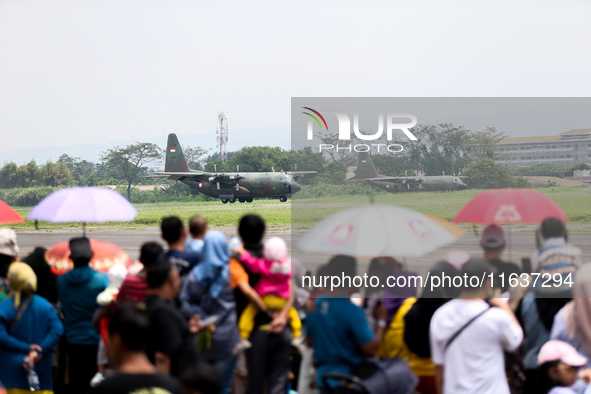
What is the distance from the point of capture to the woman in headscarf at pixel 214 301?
12.6ft

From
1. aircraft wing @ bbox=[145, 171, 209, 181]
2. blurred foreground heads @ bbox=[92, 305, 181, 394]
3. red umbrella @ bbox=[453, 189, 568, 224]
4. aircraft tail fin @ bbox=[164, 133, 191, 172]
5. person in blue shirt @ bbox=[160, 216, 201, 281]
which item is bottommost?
blurred foreground heads @ bbox=[92, 305, 181, 394]

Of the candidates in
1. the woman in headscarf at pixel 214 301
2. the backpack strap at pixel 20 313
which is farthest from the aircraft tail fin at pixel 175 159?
the woman in headscarf at pixel 214 301

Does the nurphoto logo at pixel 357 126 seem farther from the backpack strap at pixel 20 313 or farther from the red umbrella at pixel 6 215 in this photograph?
the red umbrella at pixel 6 215

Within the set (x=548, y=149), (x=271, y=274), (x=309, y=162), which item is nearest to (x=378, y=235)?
(x=271, y=274)

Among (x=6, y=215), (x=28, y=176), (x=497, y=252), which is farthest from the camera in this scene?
(x=28, y=176)

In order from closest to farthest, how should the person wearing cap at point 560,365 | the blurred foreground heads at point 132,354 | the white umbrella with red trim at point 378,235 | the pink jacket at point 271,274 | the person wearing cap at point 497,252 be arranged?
the blurred foreground heads at point 132,354 → the person wearing cap at point 560,365 → the white umbrella with red trim at point 378,235 → the pink jacket at point 271,274 → the person wearing cap at point 497,252

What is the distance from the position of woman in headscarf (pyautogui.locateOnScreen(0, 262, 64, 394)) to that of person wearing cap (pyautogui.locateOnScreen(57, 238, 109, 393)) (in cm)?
26

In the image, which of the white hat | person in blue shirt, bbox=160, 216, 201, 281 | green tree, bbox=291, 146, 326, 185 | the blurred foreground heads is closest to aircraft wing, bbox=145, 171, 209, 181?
green tree, bbox=291, 146, 326, 185

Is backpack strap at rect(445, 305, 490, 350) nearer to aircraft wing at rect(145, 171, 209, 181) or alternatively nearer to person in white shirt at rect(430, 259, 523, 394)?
person in white shirt at rect(430, 259, 523, 394)

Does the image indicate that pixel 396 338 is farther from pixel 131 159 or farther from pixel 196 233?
pixel 131 159

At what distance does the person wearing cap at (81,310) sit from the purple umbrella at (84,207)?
2.08ft

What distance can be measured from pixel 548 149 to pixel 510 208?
18.7ft

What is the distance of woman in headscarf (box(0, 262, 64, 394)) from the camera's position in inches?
160

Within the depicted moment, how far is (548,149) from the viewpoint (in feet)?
31.0
